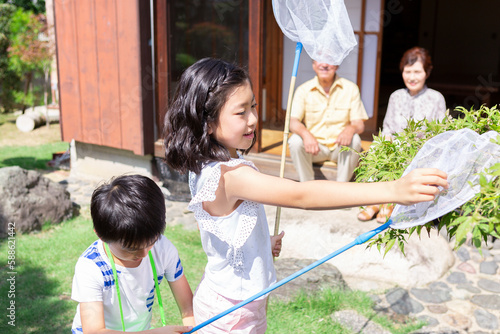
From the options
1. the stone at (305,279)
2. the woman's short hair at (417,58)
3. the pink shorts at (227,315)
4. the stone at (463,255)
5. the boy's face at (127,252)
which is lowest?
the stone at (463,255)

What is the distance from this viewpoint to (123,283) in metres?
1.90

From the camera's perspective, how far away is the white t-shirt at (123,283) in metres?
1.81

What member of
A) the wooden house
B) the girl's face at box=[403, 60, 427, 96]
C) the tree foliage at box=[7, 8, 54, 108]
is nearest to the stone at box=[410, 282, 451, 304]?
the wooden house

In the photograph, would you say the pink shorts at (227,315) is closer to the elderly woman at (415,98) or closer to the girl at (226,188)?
the girl at (226,188)

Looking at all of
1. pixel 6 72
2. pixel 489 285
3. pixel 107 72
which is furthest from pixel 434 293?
pixel 6 72

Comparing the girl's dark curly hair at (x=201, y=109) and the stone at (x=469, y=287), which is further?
the stone at (x=469, y=287)

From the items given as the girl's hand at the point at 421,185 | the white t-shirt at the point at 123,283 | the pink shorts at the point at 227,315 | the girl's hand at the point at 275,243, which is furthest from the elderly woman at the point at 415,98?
the girl's hand at the point at 421,185

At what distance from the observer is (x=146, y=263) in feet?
6.44

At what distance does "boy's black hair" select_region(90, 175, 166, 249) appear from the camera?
1763mm

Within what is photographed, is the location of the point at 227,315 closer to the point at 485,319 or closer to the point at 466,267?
the point at 485,319

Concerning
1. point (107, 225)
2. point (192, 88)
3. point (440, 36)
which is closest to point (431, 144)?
point (192, 88)

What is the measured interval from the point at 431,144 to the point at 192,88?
838 millimetres

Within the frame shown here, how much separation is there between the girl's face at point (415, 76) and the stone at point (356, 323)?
2350 millimetres

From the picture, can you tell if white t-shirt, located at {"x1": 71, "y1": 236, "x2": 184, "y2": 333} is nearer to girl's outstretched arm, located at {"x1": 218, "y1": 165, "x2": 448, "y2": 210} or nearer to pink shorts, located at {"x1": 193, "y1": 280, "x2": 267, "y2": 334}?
pink shorts, located at {"x1": 193, "y1": 280, "x2": 267, "y2": 334}
